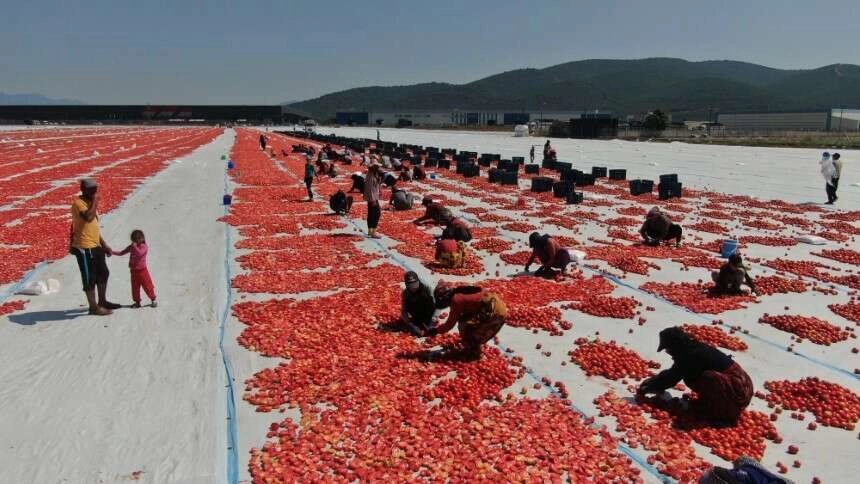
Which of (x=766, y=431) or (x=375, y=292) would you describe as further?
(x=375, y=292)

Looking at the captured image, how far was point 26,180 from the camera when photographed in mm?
28375

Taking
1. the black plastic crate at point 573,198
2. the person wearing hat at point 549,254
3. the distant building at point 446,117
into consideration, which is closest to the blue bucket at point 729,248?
the person wearing hat at point 549,254

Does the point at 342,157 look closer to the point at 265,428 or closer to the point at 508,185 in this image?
the point at 508,185

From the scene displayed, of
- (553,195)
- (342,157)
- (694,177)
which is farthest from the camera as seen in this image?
(342,157)

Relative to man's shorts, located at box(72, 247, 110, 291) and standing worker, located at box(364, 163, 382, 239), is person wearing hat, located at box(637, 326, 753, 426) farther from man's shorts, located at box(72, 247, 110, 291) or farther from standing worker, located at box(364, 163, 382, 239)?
standing worker, located at box(364, 163, 382, 239)

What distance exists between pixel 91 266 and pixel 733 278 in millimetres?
11155

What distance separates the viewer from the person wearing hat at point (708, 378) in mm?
6078

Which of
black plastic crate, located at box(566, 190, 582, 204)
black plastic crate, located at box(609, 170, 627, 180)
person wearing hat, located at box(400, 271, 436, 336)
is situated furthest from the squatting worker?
black plastic crate, located at box(609, 170, 627, 180)

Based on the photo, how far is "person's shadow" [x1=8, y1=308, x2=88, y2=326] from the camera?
919 centimetres

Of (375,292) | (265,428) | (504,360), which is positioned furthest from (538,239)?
(265,428)

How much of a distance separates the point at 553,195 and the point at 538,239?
1284 cm

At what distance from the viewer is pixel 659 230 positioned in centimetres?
1482

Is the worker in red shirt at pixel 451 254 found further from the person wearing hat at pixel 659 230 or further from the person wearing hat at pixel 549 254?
the person wearing hat at pixel 659 230

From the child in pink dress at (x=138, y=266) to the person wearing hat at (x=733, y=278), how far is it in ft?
33.8
